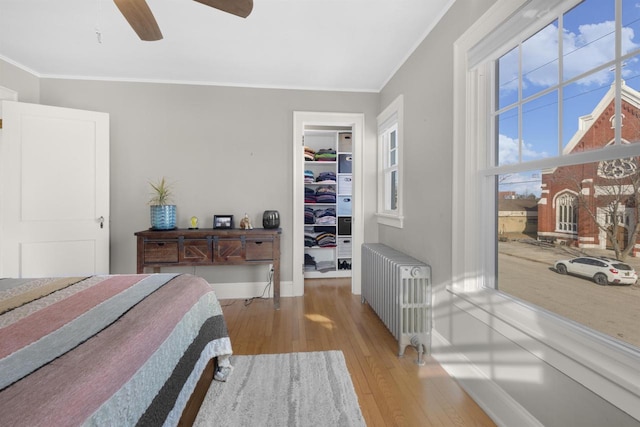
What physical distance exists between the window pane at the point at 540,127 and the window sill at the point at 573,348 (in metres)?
0.73

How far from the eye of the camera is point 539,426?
49.2 inches

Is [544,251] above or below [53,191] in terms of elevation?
below

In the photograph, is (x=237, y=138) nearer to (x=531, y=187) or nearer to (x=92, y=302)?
(x=92, y=302)

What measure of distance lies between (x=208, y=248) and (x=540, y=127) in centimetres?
273

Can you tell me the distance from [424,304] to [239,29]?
98.1 inches

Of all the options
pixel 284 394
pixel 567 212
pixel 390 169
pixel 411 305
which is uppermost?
pixel 390 169

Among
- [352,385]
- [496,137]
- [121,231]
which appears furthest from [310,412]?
[121,231]

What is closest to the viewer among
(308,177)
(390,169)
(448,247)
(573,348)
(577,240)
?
(573,348)

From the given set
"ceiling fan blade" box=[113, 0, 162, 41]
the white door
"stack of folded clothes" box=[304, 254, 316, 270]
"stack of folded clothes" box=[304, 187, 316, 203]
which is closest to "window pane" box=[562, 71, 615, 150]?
"ceiling fan blade" box=[113, 0, 162, 41]

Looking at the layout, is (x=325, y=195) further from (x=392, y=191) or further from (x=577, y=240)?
(x=577, y=240)

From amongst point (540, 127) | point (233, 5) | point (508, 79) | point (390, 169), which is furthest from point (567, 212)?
point (390, 169)

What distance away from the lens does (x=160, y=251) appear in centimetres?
284

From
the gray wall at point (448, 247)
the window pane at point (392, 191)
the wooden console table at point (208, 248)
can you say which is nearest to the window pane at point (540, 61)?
the gray wall at point (448, 247)

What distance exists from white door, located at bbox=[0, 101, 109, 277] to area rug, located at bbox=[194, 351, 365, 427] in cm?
213
